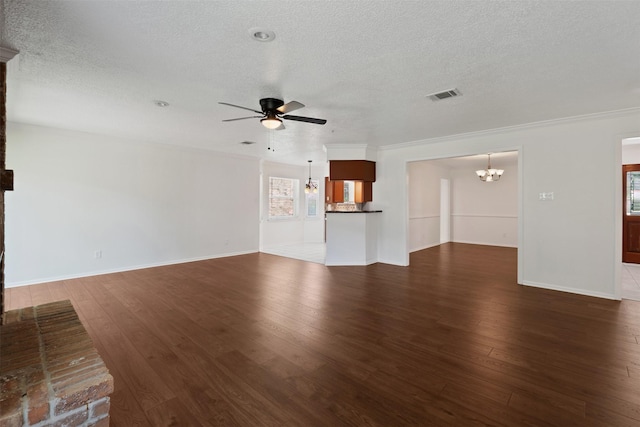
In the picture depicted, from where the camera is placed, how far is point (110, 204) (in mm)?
5547

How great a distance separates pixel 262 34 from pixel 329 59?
0.63 meters

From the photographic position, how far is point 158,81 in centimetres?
304

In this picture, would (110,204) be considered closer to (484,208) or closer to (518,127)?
(518,127)

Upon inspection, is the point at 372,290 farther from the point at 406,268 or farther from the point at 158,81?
the point at 158,81

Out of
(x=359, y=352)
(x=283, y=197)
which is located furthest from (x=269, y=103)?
(x=283, y=197)

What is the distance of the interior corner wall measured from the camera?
15.5 ft

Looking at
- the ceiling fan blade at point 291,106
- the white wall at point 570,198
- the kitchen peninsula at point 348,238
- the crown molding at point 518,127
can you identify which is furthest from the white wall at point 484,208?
the ceiling fan blade at point 291,106

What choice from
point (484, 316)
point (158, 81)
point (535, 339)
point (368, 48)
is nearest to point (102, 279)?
point (158, 81)

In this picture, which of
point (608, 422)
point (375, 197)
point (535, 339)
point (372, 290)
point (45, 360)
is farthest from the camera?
point (375, 197)

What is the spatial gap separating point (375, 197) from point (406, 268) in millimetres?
1715

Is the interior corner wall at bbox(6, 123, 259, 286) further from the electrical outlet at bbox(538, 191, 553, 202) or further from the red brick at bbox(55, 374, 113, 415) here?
the electrical outlet at bbox(538, 191, 553, 202)

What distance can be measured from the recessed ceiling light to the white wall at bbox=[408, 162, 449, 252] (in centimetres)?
619

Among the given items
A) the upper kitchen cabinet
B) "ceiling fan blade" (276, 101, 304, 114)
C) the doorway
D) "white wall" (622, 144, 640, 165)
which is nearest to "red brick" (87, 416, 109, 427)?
"ceiling fan blade" (276, 101, 304, 114)

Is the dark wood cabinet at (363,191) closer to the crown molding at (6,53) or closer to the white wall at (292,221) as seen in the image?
the white wall at (292,221)
